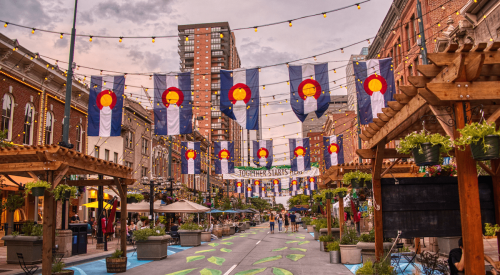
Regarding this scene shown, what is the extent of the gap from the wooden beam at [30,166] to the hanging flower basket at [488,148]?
10.1m

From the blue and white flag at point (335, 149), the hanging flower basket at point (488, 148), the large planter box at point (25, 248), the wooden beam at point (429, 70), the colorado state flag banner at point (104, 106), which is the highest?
the colorado state flag banner at point (104, 106)

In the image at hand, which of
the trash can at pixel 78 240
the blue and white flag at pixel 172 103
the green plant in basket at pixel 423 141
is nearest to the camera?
the green plant in basket at pixel 423 141

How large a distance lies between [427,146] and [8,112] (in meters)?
24.8

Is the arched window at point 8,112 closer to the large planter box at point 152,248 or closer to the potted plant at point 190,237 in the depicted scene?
the potted plant at point 190,237

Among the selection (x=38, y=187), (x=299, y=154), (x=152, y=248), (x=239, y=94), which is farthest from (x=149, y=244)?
(x=299, y=154)

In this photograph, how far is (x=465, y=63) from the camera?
258 inches

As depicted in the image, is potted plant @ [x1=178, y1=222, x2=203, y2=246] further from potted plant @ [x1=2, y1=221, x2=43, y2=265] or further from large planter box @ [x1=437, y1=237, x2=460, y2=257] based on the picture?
large planter box @ [x1=437, y1=237, x2=460, y2=257]

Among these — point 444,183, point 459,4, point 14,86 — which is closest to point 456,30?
point 459,4

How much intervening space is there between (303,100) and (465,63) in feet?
41.3

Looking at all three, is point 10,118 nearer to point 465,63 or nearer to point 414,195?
point 414,195

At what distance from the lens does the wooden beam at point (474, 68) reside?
6215 millimetres

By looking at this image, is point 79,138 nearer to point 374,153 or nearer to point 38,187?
point 38,187

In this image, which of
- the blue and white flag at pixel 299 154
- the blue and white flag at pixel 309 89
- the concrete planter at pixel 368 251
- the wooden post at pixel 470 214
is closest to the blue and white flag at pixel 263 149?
the blue and white flag at pixel 299 154

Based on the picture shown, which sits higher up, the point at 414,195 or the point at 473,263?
the point at 414,195
